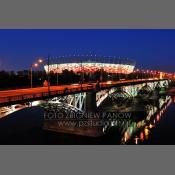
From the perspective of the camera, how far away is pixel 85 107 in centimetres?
2758

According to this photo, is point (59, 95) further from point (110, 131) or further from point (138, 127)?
point (138, 127)

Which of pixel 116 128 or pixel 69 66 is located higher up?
pixel 69 66

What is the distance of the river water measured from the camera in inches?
1015

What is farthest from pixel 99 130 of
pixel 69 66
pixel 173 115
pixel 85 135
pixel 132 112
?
pixel 69 66

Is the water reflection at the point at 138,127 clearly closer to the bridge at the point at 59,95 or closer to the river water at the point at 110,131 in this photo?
the river water at the point at 110,131

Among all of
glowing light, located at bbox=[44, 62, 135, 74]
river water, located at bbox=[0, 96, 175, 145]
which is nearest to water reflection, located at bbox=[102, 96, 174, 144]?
river water, located at bbox=[0, 96, 175, 145]

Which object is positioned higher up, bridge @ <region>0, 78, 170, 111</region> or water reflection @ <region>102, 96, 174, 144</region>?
bridge @ <region>0, 78, 170, 111</region>

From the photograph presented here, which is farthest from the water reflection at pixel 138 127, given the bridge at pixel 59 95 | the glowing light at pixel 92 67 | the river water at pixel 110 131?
the glowing light at pixel 92 67

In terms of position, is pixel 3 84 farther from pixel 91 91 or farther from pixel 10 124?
pixel 91 91

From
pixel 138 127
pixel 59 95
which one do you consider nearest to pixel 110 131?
pixel 138 127

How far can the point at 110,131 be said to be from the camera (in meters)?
29.0

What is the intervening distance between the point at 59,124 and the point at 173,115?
834 inches

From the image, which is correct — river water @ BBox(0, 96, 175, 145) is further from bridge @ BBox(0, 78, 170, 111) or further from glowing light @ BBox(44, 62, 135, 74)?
glowing light @ BBox(44, 62, 135, 74)

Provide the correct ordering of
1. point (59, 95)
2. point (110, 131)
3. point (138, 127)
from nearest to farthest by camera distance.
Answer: point (59, 95) < point (110, 131) < point (138, 127)
